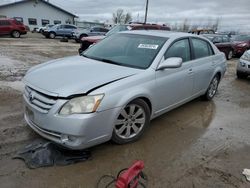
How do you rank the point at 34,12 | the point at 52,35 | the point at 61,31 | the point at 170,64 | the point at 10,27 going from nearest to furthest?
the point at 170,64, the point at 10,27, the point at 61,31, the point at 52,35, the point at 34,12

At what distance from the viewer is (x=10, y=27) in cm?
2355

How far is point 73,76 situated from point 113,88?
0.59 metres

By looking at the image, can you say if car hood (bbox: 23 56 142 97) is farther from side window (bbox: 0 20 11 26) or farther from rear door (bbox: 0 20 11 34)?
side window (bbox: 0 20 11 26)

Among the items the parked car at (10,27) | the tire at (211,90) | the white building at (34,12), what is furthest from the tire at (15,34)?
the tire at (211,90)

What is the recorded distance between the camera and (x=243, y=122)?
483 cm

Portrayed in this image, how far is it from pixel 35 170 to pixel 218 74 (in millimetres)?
4702

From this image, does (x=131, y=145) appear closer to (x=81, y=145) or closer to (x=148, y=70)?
(x=81, y=145)

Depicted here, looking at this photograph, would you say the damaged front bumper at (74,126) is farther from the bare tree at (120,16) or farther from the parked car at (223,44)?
the bare tree at (120,16)

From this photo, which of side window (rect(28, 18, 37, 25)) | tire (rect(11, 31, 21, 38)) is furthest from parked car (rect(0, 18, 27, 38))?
side window (rect(28, 18, 37, 25))

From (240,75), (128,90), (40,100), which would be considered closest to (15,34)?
(240,75)

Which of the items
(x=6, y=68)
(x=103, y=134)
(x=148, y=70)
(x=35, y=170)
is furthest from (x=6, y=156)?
(x=6, y=68)

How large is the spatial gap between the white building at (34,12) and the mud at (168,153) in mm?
45210

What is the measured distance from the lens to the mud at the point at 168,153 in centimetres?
286

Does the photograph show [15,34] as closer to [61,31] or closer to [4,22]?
[4,22]
